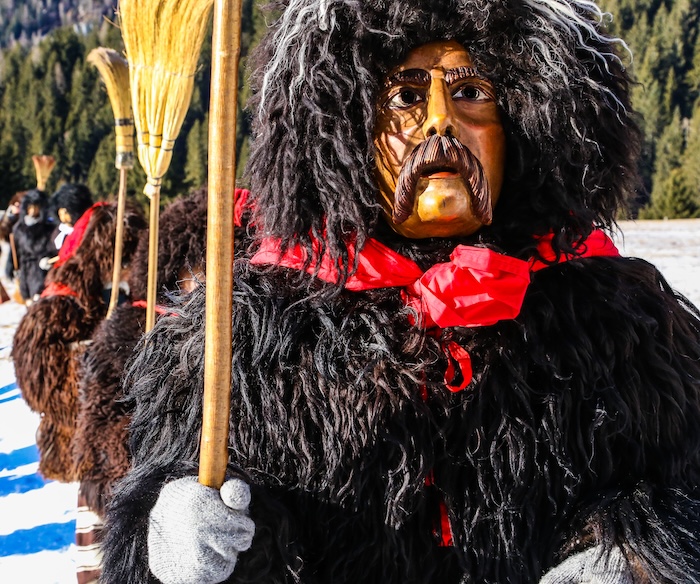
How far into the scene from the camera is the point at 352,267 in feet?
4.18

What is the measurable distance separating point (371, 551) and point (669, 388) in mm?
602

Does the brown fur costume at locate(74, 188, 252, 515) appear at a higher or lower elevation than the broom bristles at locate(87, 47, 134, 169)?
lower

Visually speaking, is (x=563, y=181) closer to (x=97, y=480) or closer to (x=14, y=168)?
(x=97, y=480)

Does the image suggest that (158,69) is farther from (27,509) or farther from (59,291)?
(27,509)

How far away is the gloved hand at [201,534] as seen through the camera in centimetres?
102

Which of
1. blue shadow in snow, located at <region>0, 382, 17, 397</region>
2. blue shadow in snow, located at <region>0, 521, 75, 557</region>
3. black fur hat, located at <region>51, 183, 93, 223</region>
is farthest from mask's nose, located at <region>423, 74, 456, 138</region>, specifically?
blue shadow in snow, located at <region>0, 382, 17, 397</region>

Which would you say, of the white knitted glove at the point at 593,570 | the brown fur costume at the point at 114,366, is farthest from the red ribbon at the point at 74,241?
the white knitted glove at the point at 593,570

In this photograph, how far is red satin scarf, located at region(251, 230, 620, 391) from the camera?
1.18 m

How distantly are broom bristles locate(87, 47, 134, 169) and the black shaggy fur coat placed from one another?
1.84 metres

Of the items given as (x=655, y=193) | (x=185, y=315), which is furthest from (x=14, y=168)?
(x=185, y=315)

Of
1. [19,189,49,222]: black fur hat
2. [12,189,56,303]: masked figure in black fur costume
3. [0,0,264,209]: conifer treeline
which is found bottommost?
[0,0,264,209]: conifer treeline

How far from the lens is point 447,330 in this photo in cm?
→ 127

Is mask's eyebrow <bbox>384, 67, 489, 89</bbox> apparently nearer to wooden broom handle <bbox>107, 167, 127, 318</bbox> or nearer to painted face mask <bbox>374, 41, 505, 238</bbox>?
painted face mask <bbox>374, 41, 505, 238</bbox>

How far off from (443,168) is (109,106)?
48.0 meters
